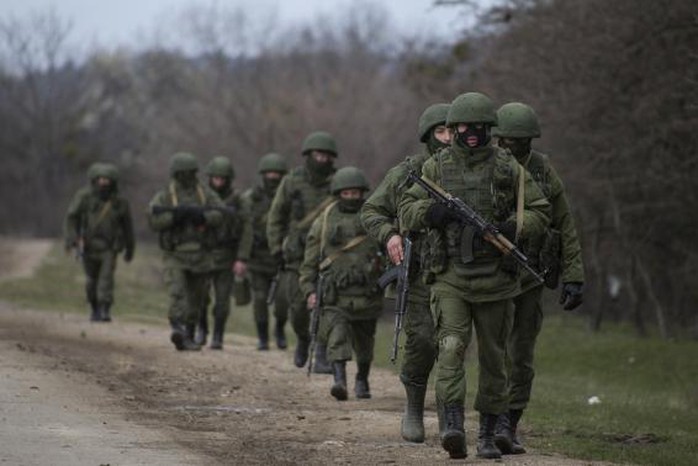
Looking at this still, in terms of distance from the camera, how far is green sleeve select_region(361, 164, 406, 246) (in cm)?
1278

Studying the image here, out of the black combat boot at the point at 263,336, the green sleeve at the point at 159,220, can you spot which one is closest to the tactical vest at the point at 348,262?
the green sleeve at the point at 159,220

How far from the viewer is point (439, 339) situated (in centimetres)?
1150

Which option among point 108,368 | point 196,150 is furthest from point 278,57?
point 108,368

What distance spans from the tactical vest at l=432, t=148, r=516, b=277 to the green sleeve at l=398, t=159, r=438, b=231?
0.14m

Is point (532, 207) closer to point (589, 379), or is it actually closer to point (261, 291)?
point (261, 291)

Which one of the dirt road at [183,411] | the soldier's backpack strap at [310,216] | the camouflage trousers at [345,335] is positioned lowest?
the dirt road at [183,411]

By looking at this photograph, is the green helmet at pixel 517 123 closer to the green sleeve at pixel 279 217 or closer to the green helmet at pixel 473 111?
the green helmet at pixel 473 111

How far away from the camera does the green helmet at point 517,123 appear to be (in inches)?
496

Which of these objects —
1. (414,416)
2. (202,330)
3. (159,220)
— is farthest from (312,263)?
(202,330)

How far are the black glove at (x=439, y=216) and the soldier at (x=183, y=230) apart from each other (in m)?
8.86

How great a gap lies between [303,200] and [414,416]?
636cm

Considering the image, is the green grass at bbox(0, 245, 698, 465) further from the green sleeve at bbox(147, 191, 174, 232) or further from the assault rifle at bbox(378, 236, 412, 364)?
the green sleeve at bbox(147, 191, 174, 232)

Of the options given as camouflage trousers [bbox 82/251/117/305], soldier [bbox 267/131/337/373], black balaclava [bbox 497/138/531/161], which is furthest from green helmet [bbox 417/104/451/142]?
camouflage trousers [bbox 82/251/117/305]

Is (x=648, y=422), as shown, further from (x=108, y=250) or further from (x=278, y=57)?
(x=278, y=57)
